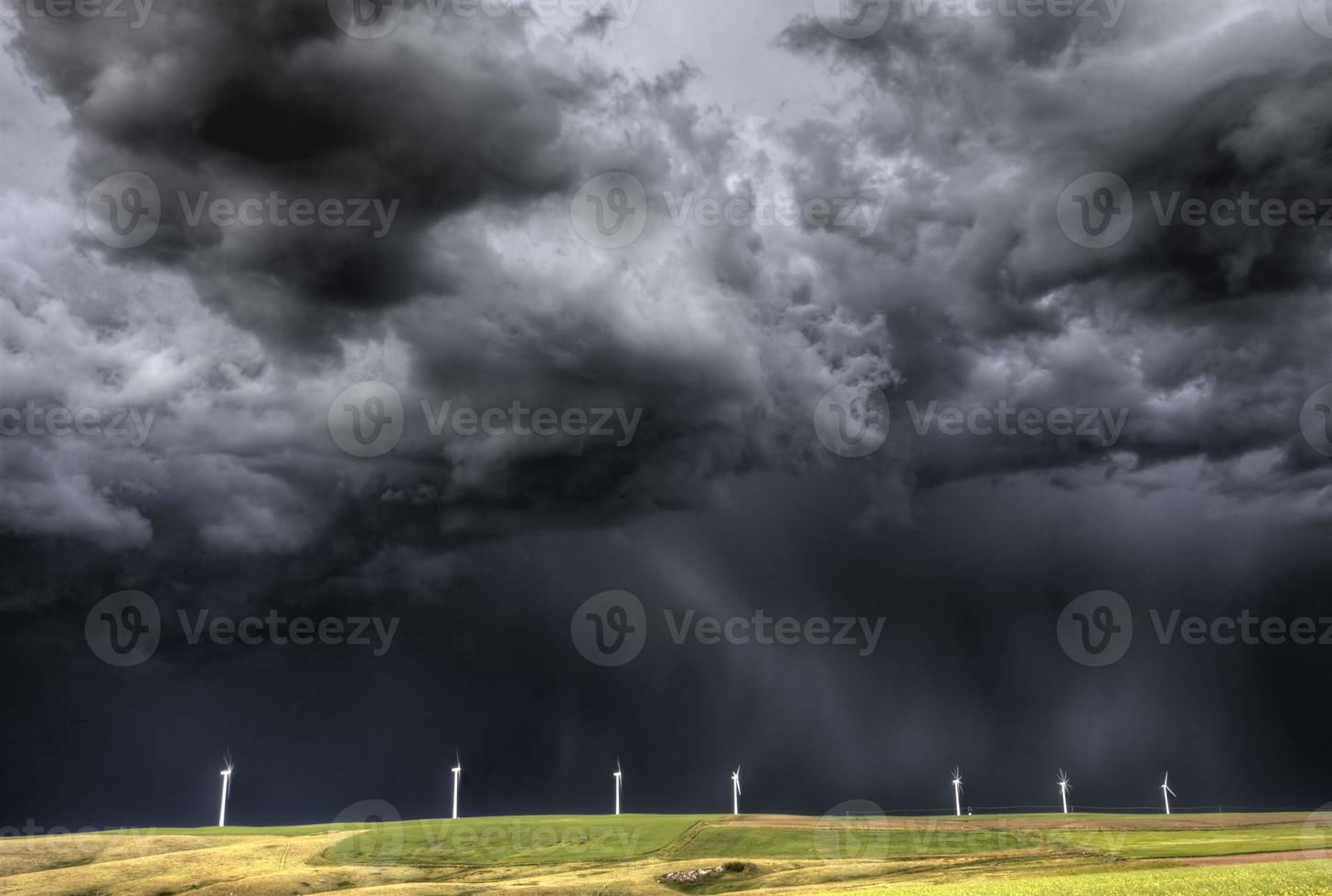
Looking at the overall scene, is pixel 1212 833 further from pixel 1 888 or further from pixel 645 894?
pixel 1 888

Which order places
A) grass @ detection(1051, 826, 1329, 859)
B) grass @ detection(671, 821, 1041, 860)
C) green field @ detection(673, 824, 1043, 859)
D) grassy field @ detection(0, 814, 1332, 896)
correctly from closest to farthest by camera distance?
grassy field @ detection(0, 814, 1332, 896) < grass @ detection(1051, 826, 1329, 859) < green field @ detection(673, 824, 1043, 859) < grass @ detection(671, 821, 1041, 860)

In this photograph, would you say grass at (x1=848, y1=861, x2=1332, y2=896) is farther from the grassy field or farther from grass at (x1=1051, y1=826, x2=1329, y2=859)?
grass at (x1=1051, y1=826, x2=1329, y2=859)

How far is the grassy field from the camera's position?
336 ft

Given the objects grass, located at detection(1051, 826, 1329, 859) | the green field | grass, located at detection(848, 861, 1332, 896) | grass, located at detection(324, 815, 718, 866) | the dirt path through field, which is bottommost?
grass, located at detection(324, 815, 718, 866)

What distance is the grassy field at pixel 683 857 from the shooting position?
102375mm

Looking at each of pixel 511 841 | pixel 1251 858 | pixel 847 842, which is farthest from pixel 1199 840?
pixel 511 841

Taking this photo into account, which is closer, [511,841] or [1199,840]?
[1199,840]

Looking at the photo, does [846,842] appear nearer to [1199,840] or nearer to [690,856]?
[690,856]

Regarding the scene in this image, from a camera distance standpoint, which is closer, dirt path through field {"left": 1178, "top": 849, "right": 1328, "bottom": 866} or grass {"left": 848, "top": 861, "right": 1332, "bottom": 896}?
grass {"left": 848, "top": 861, "right": 1332, "bottom": 896}

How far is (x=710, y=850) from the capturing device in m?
145

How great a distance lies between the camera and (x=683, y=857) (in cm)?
14138

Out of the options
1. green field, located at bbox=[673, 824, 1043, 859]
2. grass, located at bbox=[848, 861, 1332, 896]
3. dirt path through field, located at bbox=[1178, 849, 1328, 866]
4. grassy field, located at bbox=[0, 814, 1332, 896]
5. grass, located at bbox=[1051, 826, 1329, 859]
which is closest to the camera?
grass, located at bbox=[848, 861, 1332, 896]

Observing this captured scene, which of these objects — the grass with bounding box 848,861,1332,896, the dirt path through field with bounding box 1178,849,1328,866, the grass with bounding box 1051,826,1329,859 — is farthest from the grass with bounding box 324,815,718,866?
the grass with bounding box 848,861,1332,896

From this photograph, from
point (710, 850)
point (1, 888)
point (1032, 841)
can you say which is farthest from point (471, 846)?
point (1032, 841)
